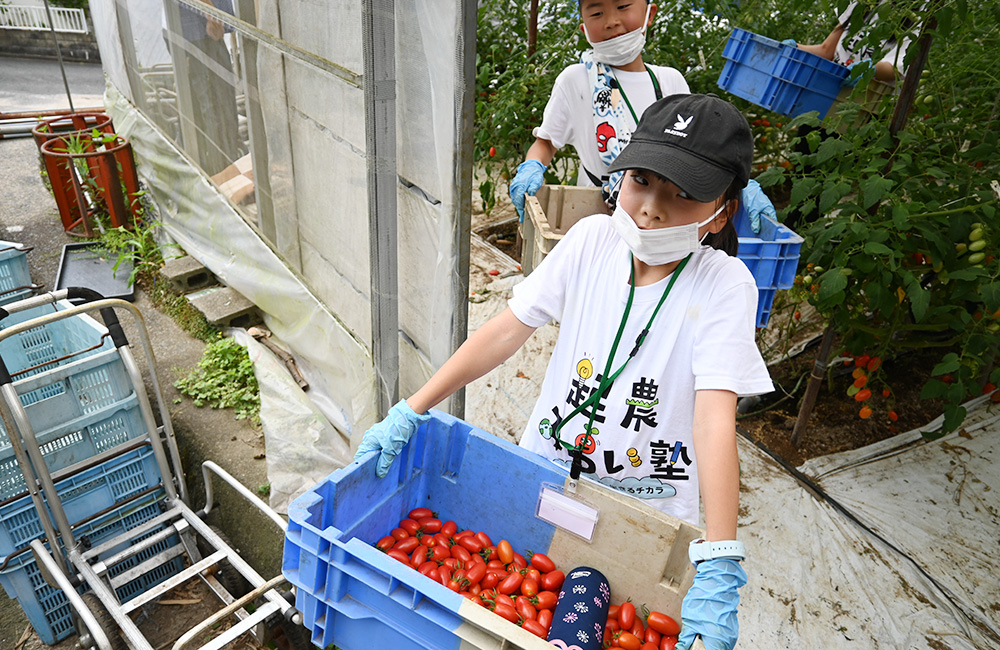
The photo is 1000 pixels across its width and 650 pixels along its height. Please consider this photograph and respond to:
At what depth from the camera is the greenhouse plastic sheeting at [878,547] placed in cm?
244

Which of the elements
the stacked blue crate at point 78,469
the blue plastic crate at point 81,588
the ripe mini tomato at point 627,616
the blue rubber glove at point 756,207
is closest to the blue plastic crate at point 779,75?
the blue rubber glove at point 756,207

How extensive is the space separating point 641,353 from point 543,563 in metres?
0.60

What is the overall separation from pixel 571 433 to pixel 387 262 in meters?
1.11

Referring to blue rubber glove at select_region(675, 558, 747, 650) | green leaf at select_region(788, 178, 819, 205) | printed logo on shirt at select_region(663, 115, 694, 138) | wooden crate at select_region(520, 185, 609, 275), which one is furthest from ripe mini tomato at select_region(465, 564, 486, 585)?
green leaf at select_region(788, 178, 819, 205)

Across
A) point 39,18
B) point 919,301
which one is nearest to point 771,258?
point 919,301

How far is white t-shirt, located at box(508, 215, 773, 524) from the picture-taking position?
4.42ft

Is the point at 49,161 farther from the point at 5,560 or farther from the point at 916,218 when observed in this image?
the point at 916,218

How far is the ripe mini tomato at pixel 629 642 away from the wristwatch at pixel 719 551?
1.10ft

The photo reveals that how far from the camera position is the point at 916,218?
2.48 m

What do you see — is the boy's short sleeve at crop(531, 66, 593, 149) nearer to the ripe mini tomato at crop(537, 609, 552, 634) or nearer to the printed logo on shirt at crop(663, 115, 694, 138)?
the printed logo on shirt at crop(663, 115, 694, 138)

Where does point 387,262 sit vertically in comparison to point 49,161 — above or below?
above

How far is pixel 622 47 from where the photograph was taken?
7.88 ft

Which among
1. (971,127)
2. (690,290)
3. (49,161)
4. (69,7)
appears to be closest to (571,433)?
(690,290)

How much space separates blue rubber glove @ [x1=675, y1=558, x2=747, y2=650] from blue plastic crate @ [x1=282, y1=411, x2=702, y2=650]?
0.19m
